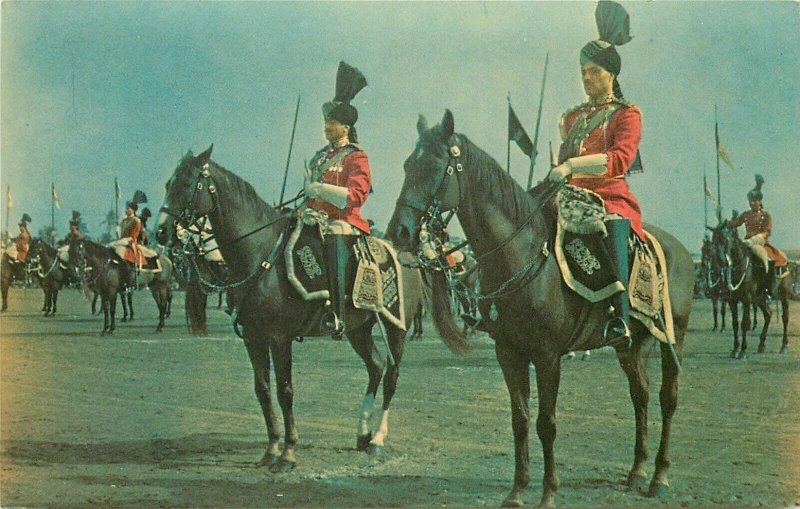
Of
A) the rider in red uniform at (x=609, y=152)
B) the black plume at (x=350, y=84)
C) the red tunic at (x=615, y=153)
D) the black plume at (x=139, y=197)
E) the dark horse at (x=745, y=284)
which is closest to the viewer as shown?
the rider in red uniform at (x=609, y=152)

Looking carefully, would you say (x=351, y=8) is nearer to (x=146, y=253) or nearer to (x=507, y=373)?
(x=507, y=373)

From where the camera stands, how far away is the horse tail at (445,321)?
833 centimetres

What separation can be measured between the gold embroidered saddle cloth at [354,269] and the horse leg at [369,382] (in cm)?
28

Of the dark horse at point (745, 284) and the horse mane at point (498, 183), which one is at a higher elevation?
the horse mane at point (498, 183)

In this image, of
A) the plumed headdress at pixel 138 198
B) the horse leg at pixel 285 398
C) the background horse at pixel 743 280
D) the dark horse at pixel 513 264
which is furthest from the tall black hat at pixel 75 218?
the background horse at pixel 743 280

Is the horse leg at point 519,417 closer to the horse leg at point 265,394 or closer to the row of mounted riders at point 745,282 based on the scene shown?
the horse leg at point 265,394

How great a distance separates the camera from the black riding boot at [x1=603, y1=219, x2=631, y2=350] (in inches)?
268

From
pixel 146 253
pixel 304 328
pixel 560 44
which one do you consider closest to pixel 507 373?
pixel 304 328

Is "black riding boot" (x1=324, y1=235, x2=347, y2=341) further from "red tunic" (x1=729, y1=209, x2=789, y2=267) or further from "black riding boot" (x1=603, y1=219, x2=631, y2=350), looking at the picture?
"red tunic" (x1=729, y1=209, x2=789, y2=267)

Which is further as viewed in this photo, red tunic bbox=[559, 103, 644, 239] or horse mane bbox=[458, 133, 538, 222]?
red tunic bbox=[559, 103, 644, 239]

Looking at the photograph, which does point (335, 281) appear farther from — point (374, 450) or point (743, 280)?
point (743, 280)

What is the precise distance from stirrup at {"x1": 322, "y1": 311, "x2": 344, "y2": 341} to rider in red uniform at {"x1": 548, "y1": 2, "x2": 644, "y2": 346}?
2.32m

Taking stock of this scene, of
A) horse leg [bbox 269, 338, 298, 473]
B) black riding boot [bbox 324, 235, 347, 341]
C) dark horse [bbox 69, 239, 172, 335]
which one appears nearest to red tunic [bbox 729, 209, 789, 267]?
black riding boot [bbox 324, 235, 347, 341]

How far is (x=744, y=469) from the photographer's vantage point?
7.60 meters
